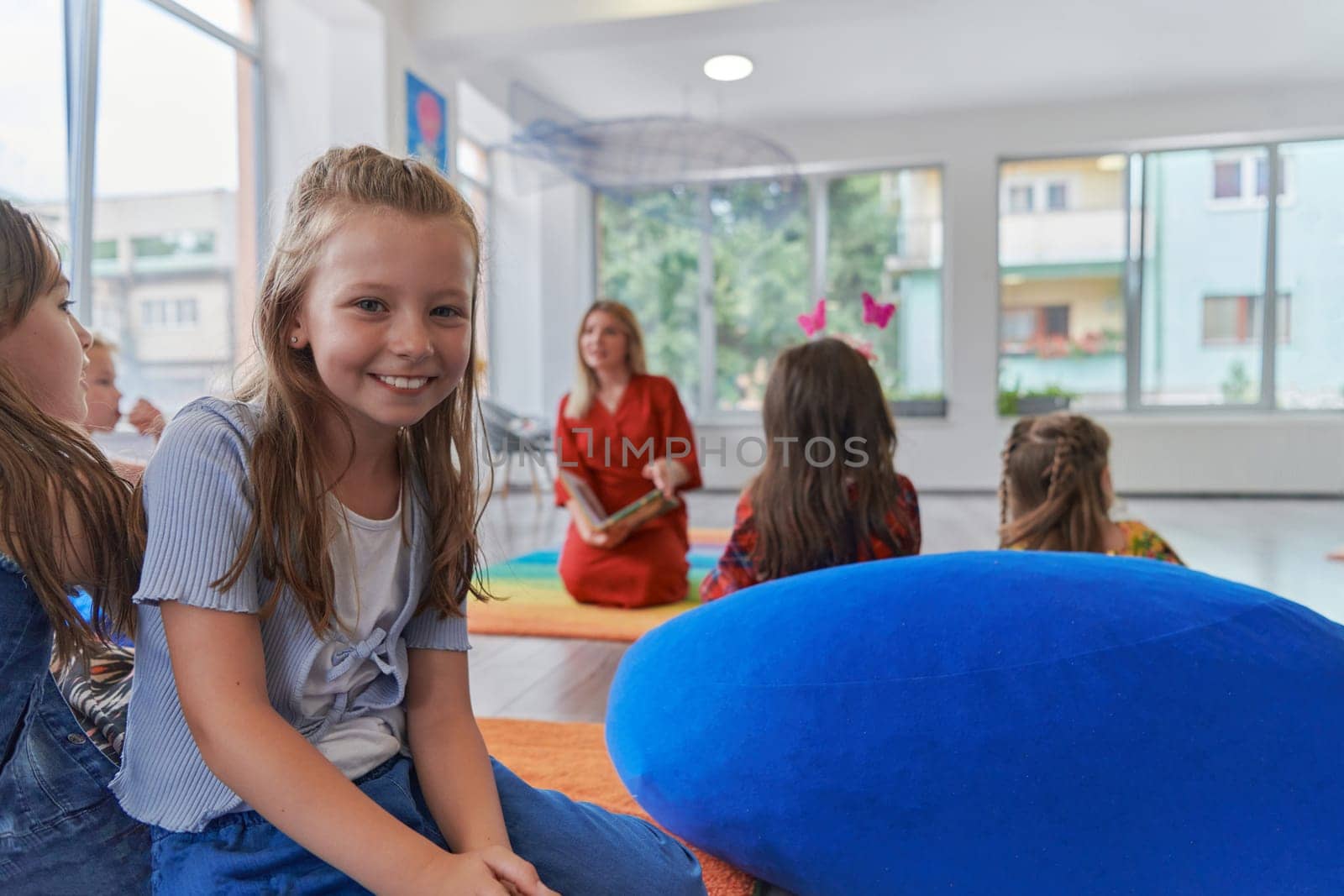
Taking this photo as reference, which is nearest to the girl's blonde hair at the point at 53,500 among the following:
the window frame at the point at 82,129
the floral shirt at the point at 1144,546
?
the floral shirt at the point at 1144,546

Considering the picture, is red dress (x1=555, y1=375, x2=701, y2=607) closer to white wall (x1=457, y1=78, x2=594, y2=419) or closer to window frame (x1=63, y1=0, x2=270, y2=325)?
window frame (x1=63, y1=0, x2=270, y2=325)

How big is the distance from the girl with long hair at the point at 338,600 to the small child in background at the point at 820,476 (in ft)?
2.79

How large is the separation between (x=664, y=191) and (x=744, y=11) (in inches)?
82.9

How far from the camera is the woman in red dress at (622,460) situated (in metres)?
3.22

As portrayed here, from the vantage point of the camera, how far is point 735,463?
289 inches

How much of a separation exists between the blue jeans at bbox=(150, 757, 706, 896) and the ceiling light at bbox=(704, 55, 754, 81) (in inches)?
202

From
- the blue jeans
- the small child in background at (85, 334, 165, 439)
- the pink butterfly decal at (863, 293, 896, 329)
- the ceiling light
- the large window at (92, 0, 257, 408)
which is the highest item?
the ceiling light

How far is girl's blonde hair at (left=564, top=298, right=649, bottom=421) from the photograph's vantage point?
326 centimetres

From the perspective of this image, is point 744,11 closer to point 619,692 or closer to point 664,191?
point 664,191

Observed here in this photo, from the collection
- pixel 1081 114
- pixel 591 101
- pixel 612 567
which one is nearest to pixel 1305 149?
pixel 1081 114

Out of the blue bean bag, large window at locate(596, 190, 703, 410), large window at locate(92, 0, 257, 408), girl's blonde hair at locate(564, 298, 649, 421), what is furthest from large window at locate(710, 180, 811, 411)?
the blue bean bag

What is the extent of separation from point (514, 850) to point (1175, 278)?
7.16 m

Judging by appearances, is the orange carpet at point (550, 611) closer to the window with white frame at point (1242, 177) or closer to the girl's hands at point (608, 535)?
the girl's hands at point (608, 535)

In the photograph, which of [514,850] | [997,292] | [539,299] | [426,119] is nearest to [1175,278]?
[997,292]
